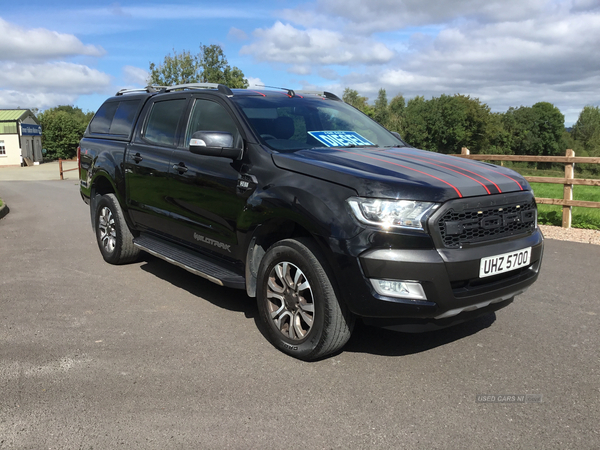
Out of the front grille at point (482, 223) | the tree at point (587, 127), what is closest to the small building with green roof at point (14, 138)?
the front grille at point (482, 223)

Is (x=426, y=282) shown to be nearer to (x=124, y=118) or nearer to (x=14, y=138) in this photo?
(x=124, y=118)

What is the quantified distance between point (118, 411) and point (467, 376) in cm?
215

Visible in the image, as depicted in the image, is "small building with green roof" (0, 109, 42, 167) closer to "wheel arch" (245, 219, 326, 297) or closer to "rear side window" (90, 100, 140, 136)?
"rear side window" (90, 100, 140, 136)

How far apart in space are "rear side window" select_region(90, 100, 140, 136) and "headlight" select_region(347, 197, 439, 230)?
142 inches

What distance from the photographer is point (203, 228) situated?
184 inches

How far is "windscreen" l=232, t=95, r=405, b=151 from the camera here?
442 cm

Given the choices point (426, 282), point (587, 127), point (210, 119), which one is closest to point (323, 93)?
point (210, 119)

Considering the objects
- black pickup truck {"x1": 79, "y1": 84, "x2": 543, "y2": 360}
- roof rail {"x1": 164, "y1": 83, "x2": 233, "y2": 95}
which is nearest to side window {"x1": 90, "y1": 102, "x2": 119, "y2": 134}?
roof rail {"x1": 164, "y1": 83, "x2": 233, "y2": 95}

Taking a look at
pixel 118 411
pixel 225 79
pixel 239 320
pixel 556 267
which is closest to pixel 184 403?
pixel 118 411

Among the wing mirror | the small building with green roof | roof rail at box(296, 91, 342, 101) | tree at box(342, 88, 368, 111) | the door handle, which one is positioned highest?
tree at box(342, 88, 368, 111)

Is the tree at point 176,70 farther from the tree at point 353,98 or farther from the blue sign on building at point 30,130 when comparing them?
the tree at point 353,98

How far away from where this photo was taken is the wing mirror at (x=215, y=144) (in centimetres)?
413

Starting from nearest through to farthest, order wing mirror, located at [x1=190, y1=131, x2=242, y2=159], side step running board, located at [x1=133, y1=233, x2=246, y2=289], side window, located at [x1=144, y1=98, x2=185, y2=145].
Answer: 1. wing mirror, located at [x1=190, y1=131, x2=242, y2=159]
2. side step running board, located at [x1=133, y1=233, x2=246, y2=289]
3. side window, located at [x1=144, y1=98, x2=185, y2=145]

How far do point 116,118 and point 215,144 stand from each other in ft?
9.15
